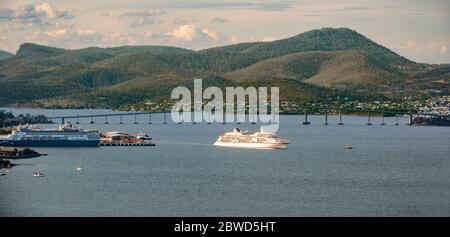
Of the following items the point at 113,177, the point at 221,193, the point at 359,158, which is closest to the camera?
the point at 221,193

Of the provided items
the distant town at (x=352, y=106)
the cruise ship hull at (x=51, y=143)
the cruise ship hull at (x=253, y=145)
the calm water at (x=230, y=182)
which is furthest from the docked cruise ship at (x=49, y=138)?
the distant town at (x=352, y=106)

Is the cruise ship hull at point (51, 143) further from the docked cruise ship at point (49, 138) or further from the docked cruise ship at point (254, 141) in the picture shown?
the docked cruise ship at point (254, 141)

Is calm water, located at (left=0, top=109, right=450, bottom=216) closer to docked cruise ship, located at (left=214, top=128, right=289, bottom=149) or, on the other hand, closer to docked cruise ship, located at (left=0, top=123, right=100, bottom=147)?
docked cruise ship, located at (left=214, top=128, right=289, bottom=149)

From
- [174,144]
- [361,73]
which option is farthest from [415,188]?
[361,73]

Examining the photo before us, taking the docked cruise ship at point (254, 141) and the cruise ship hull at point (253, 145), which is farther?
the docked cruise ship at point (254, 141)

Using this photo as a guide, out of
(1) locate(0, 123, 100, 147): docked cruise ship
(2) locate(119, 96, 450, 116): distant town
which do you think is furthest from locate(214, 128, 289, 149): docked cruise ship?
(2) locate(119, 96, 450, 116): distant town
